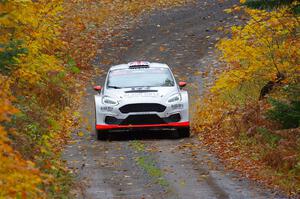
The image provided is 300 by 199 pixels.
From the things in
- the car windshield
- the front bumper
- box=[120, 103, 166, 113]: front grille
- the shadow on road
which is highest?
the car windshield

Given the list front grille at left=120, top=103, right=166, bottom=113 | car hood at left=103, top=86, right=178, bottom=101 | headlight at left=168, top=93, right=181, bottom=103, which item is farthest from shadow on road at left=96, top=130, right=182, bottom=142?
car hood at left=103, top=86, right=178, bottom=101

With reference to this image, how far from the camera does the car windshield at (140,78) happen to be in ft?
61.5

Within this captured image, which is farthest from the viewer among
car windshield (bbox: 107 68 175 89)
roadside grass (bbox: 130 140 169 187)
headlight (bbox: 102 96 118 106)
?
car windshield (bbox: 107 68 175 89)

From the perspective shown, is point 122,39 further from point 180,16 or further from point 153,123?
point 153,123

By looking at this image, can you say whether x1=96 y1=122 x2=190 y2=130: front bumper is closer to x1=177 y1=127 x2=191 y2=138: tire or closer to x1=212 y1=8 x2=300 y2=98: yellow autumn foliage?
x1=177 y1=127 x2=191 y2=138: tire

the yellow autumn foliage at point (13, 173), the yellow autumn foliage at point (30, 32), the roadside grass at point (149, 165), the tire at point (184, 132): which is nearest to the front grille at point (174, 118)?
the tire at point (184, 132)

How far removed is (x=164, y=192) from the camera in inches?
483

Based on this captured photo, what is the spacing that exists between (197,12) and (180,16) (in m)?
0.93

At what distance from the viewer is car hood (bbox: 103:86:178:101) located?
17.8 metres

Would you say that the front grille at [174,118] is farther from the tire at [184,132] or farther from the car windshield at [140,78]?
the car windshield at [140,78]

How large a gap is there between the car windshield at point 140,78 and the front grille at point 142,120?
1.28m

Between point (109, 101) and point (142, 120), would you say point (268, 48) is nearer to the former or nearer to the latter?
point (142, 120)

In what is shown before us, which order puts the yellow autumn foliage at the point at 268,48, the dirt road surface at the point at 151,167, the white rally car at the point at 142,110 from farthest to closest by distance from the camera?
1. the white rally car at the point at 142,110
2. the yellow autumn foliage at the point at 268,48
3. the dirt road surface at the point at 151,167

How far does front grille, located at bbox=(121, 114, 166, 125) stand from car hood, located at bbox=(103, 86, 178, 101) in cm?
42
